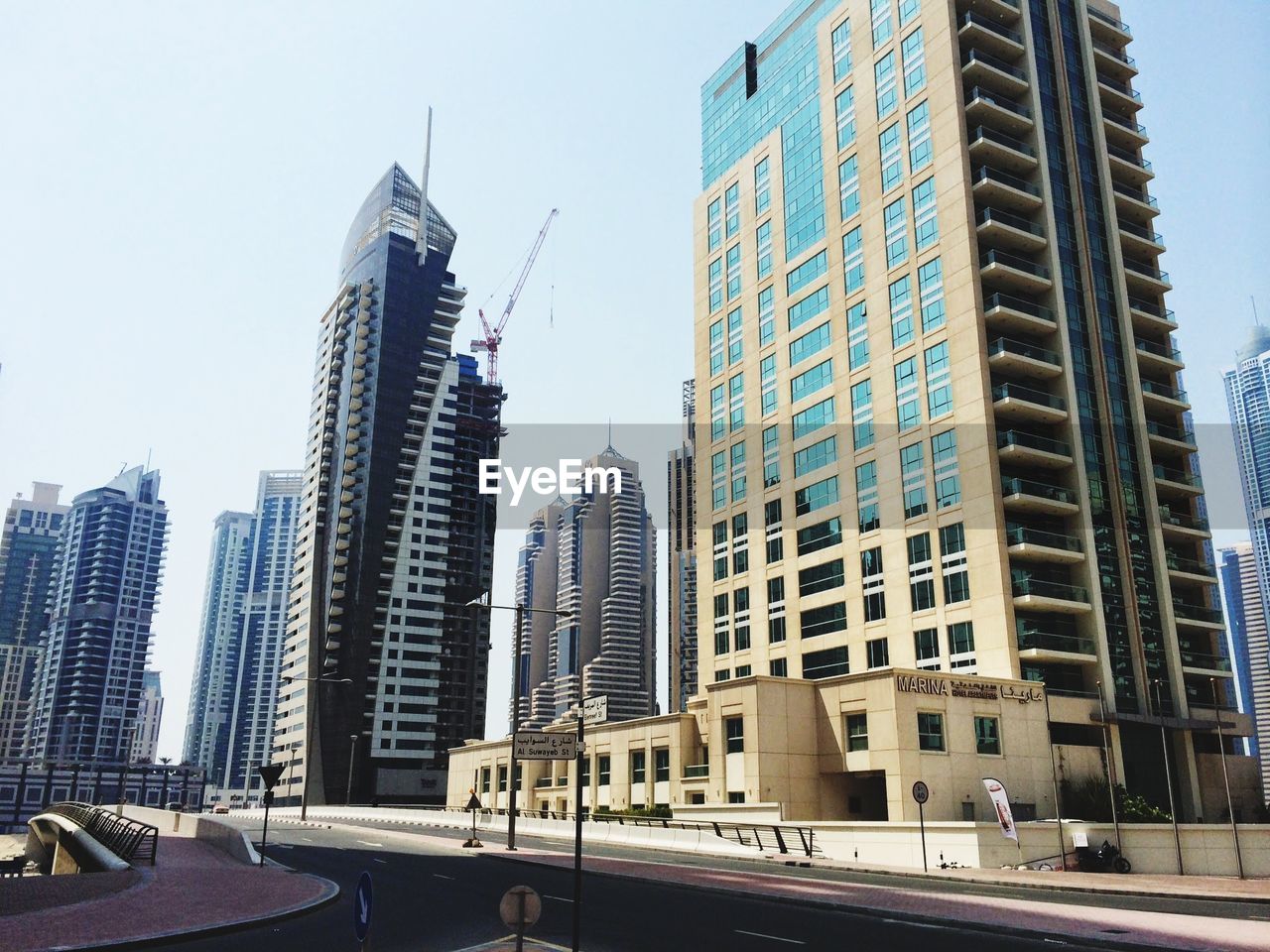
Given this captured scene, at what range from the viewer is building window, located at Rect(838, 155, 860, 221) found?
80.3 m

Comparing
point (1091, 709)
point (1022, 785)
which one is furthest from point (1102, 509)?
point (1022, 785)

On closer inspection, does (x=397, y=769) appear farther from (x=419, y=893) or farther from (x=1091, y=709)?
(x=419, y=893)

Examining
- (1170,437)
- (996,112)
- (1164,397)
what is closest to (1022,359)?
(1164,397)

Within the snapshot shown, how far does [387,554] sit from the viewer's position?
169 m

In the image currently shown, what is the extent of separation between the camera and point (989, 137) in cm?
7562

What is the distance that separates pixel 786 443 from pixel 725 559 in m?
12.1

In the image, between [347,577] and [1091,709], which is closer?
[1091,709]

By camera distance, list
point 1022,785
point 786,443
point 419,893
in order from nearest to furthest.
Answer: point 419,893, point 1022,785, point 786,443

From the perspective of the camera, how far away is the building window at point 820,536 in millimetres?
76000

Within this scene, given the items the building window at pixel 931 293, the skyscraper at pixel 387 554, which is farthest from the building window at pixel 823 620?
the skyscraper at pixel 387 554

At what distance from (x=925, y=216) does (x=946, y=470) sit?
64.0 ft

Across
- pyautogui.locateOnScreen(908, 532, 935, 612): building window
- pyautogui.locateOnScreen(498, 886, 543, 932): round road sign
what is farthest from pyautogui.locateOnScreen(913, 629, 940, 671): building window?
pyautogui.locateOnScreen(498, 886, 543, 932): round road sign

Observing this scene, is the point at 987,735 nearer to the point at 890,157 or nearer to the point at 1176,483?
the point at 1176,483

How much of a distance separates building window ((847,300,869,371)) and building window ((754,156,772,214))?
1754cm
